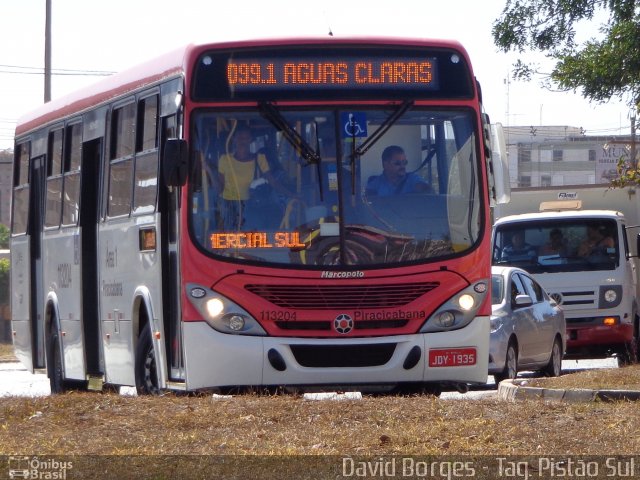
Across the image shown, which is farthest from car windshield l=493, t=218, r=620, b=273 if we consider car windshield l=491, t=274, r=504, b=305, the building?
the building

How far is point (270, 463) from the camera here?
7207 millimetres

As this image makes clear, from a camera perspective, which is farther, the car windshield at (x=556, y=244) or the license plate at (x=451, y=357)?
the car windshield at (x=556, y=244)

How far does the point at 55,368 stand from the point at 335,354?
5.94m

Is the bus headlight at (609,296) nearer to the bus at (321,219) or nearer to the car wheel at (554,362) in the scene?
the car wheel at (554,362)

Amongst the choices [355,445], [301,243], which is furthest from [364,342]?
[355,445]

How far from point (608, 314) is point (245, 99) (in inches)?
423

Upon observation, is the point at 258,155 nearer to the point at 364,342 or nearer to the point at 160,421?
the point at 364,342

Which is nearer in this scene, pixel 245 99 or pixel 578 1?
pixel 245 99

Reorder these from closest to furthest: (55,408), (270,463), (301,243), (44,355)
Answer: (270,463), (55,408), (301,243), (44,355)

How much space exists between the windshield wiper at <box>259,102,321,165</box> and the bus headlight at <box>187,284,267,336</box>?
131 centimetres

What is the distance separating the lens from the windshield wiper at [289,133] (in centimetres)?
1105

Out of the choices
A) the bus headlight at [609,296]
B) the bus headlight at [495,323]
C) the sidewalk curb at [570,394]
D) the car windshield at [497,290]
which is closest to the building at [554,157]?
the bus headlight at [609,296]

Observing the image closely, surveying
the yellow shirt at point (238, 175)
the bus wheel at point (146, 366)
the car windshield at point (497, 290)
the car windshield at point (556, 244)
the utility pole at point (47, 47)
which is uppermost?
the utility pole at point (47, 47)

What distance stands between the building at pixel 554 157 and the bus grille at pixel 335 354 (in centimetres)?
10682
